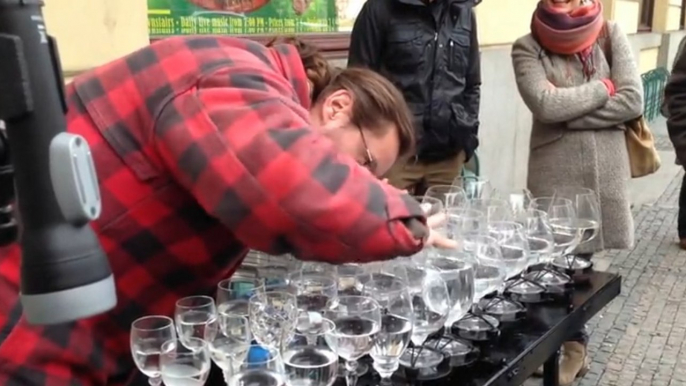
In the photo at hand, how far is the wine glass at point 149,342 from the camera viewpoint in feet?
4.50

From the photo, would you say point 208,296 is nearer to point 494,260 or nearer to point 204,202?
point 204,202

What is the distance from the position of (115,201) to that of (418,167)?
2573 mm

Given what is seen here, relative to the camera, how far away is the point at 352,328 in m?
1.54

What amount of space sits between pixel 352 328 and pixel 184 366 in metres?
0.32

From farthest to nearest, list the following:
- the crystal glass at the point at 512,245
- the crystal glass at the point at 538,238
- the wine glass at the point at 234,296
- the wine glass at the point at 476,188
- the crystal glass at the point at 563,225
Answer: the wine glass at the point at 476,188 < the crystal glass at the point at 563,225 < the crystal glass at the point at 538,238 < the crystal glass at the point at 512,245 < the wine glass at the point at 234,296

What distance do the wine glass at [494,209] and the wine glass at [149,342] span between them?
1046mm

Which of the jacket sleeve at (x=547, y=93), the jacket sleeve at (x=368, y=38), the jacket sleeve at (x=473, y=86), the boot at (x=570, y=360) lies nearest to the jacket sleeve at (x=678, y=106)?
the jacket sleeve at (x=547, y=93)

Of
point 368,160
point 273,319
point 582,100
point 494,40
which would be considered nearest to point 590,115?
point 582,100

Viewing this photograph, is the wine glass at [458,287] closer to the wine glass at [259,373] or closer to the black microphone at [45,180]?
the wine glass at [259,373]

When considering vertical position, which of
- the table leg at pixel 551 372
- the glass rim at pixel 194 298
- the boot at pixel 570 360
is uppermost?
the glass rim at pixel 194 298

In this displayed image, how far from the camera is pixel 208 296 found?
1563 mm

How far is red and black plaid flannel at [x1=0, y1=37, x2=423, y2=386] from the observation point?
1.20 metres

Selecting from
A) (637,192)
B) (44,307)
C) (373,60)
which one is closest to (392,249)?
(44,307)

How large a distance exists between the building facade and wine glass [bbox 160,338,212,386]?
975mm
